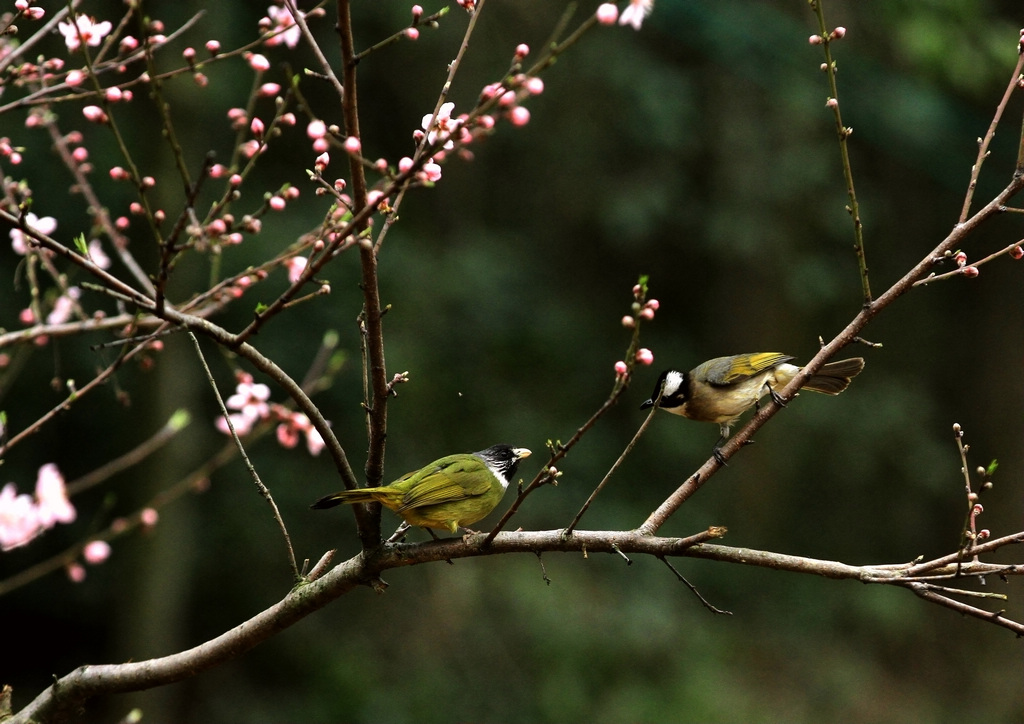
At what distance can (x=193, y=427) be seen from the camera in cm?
750

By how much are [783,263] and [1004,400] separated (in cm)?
232

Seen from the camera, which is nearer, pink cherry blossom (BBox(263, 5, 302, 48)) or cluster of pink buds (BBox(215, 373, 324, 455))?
pink cherry blossom (BBox(263, 5, 302, 48))

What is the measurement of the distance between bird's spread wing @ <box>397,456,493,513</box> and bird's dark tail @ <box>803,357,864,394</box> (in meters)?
1.22

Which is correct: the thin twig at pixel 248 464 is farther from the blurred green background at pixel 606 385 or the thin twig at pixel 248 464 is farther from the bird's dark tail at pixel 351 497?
the blurred green background at pixel 606 385

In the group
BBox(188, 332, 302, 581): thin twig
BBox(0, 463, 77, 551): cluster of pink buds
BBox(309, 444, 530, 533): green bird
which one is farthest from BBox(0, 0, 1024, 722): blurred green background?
BBox(0, 463, 77, 551): cluster of pink buds

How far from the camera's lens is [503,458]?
355 centimetres

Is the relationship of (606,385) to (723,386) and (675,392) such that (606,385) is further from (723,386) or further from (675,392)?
(723,386)

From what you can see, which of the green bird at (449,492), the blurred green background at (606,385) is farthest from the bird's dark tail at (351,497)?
the blurred green background at (606,385)

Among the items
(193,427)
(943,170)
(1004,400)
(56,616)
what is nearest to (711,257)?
(943,170)

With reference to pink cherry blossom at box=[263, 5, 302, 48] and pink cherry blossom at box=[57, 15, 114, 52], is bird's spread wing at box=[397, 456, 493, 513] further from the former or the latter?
pink cherry blossom at box=[57, 15, 114, 52]

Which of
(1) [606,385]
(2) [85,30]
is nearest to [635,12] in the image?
(2) [85,30]

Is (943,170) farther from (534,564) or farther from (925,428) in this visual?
(534,564)

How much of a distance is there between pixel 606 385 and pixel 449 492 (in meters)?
7.53

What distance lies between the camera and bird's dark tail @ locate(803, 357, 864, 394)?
356cm
